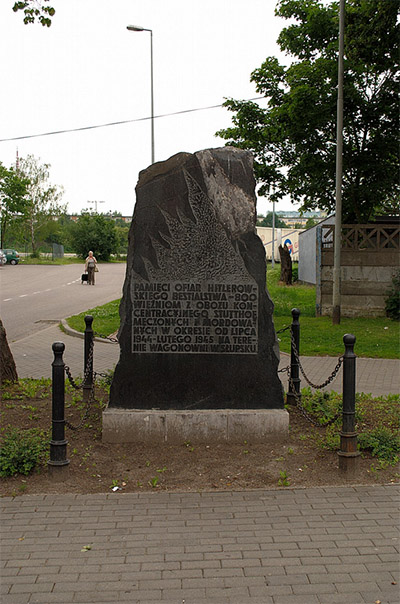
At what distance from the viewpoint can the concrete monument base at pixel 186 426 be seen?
617 cm

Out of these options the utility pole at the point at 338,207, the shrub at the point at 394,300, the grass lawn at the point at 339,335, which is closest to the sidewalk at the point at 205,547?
the grass lawn at the point at 339,335

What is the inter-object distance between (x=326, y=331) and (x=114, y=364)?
19.7 feet

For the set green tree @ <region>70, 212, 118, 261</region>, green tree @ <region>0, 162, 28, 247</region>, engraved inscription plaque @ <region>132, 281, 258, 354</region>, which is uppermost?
green tree @ <region>0, 162, 28, 247</region>

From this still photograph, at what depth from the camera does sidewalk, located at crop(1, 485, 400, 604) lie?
3.62 meters

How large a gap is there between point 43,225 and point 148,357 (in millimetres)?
70651

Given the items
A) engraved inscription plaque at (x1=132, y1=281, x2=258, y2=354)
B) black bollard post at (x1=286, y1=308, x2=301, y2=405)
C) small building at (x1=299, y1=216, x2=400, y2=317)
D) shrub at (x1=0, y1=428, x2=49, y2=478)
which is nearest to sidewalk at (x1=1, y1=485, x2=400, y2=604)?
shrub at (x1=0, y1=428, x2=49, y2=478)

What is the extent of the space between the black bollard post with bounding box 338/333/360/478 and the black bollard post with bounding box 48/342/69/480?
2.48m

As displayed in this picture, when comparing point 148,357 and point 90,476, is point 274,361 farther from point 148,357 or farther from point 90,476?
point 90,476

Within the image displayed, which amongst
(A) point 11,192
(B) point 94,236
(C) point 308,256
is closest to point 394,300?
(C) point 308,256

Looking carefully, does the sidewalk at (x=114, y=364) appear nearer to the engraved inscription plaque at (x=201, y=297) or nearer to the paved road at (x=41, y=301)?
the paved road at (x=41, y=301)

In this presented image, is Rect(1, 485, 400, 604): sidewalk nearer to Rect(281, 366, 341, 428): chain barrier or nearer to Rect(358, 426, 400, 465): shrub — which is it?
Rect(358, 426, 400, 465): shrub

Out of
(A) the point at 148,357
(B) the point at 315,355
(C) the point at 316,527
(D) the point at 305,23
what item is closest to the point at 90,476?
(A) the point at 148,357

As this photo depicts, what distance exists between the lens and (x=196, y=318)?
6352 millimetres

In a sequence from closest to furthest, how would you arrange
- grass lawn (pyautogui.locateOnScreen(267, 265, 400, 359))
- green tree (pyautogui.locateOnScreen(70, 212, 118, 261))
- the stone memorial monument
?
the stone memorial monument
grass lawn (pyautogui.locateOnScreen(267, 265, 400, 359))
green tree (pyautogui.locateOnScreen(70, 212, 118, 261))
